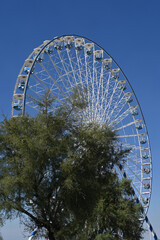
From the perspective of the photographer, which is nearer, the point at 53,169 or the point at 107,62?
the point at 53,169

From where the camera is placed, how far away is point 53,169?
12844mm

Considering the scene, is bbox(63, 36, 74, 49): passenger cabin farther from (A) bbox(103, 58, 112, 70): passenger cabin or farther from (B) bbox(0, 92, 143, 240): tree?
(B) bbox(0, 92, 143, 240): tree

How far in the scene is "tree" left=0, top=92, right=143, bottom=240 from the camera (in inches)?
492

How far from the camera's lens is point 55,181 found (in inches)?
505

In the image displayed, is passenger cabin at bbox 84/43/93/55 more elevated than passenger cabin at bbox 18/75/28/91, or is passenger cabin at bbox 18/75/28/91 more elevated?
passenger cabin at bbox 84/43/93/55

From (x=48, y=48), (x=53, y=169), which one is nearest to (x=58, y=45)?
(x=48, y=48)

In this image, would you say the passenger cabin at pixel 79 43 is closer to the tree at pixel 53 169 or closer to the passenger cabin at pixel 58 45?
the passenger cabin at pixel 58 45

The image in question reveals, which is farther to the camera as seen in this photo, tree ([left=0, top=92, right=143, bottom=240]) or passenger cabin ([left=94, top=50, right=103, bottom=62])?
passenger cabin ([left=94, top=50, right=103, bottom=62])

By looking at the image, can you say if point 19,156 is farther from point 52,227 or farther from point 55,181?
point 52,227

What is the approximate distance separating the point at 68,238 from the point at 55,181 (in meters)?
2.32

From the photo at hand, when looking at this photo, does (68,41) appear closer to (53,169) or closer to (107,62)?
(107,62)

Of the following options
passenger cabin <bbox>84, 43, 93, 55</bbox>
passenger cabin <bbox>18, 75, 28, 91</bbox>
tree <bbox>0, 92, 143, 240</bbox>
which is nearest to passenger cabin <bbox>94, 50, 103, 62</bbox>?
passenger cabin <bbox>84, 43, 93, 55</bbox>

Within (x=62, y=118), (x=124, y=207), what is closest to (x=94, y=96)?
(x=124, y=207)

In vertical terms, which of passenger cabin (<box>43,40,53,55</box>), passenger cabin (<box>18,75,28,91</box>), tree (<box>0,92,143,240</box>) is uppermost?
passenger cabin (<box>43,40,53,55</box>)
